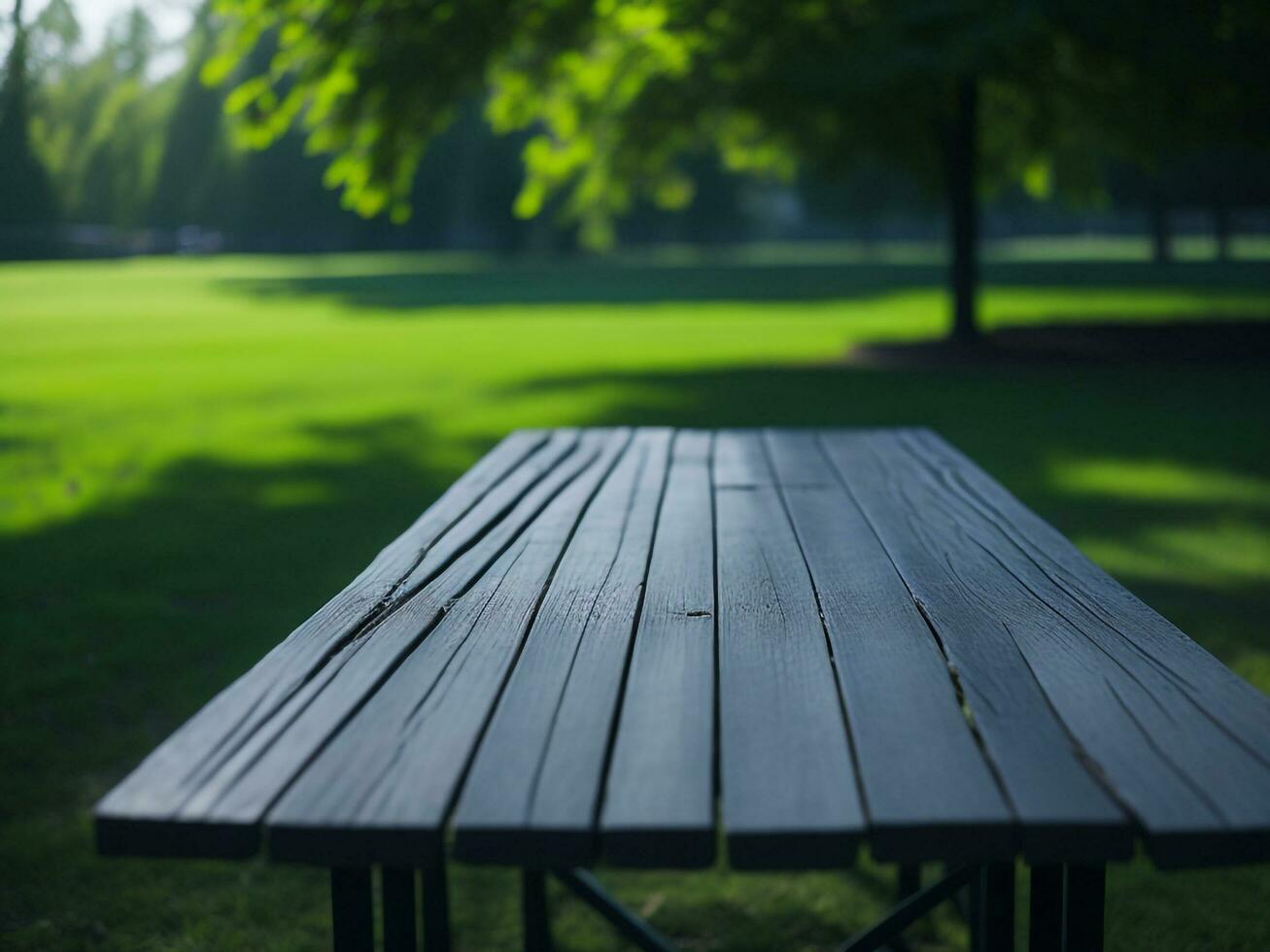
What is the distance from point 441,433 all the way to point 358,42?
3.67 metres

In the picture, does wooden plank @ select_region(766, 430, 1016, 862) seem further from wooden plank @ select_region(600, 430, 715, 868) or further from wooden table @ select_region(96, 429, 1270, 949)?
wooden plank @ select_region(600, 430, 715, 868)

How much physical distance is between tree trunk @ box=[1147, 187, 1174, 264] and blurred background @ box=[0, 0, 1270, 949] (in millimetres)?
23127

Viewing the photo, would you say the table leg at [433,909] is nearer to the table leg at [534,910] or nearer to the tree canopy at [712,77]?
the table leg at [534,910]

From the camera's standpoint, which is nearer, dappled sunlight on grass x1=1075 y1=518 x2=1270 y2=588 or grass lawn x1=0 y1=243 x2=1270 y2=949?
grass lawn x1=0 y1=243 x2=1270 y2=949

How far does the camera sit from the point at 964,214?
571 inches

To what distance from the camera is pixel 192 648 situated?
15.4 ft

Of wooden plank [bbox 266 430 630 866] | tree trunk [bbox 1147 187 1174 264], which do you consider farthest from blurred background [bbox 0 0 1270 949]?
tree trunk [bbox 1147 187 1174 264]

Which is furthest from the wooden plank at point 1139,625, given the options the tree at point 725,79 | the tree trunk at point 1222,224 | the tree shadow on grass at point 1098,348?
the tree trunk at point 1222,224

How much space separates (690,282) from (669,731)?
34059 millimetres

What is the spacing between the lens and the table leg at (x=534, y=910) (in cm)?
251

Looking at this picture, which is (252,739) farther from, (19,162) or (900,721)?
(19,162)

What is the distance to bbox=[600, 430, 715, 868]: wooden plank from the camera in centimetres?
126

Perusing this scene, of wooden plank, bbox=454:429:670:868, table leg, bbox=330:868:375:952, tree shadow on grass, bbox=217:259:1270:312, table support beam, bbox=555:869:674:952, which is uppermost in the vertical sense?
tree shadow on grass, bbox=217:259:1270:312

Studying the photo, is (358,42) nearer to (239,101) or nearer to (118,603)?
(239,101)
